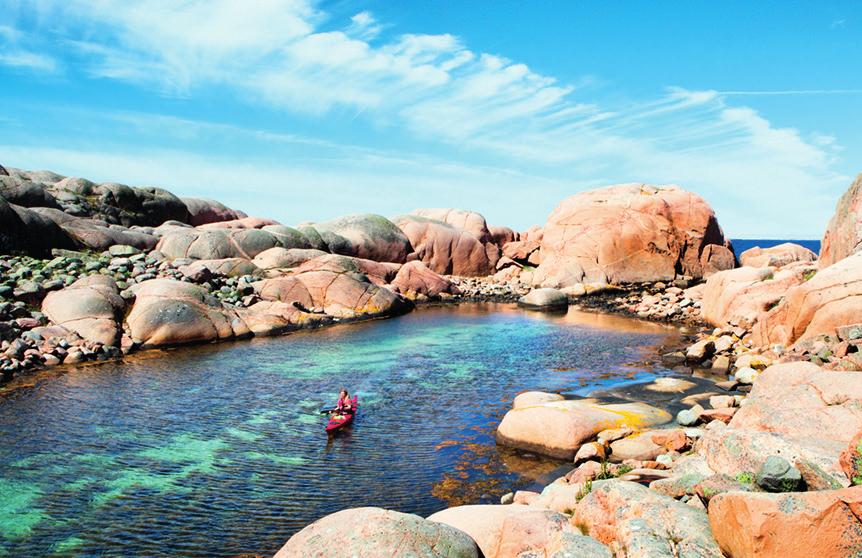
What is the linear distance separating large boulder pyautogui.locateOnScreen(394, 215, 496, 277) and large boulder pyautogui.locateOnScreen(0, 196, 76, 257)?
31.1 metres

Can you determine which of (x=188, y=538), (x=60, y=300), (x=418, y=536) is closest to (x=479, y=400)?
(x=188, y=538)

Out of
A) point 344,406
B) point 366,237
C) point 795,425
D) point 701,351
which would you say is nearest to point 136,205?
point 366,237

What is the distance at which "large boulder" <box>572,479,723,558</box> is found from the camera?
284 inches

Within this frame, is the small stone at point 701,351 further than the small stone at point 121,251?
No

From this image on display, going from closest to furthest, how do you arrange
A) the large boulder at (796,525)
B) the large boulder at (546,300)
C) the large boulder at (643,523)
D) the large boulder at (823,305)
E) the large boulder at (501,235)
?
the large boulder at (796,525), the large boulder at (643,523), the large boulder at (823,305), the large boulder at (546,300), the large boulder at (501,235)

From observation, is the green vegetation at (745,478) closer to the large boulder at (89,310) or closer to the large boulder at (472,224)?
the large boulder at (89,310)

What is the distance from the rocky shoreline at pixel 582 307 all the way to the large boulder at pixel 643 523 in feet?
0.10

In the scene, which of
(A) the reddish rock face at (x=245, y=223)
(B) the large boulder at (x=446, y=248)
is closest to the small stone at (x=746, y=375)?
(B) the large boulder at (x=446, y=248)

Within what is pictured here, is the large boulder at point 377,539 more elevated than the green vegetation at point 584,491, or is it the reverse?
the large boulder at point 377,539

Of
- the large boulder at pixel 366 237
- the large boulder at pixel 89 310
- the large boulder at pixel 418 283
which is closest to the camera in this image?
the large boulder at pixel 89 310

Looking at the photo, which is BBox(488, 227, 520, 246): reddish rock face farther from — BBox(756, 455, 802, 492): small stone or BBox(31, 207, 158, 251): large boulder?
BBox(756, 455, 802, 492): small stone

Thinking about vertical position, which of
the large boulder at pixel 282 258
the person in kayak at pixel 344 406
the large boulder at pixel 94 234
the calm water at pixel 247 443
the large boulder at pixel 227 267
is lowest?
the calm water at pixel 247 443

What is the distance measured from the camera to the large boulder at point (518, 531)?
26.0 feet

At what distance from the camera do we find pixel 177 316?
94.5 ft
